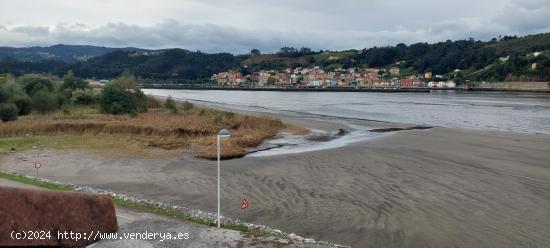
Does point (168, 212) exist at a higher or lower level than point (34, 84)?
lower

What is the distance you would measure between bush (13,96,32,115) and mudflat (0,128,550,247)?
81.9ft

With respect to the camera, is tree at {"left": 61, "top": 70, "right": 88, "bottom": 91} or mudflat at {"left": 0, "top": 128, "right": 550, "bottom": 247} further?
tree at {"left": 61, "top": 70, "right": 88, "bottom": 91}

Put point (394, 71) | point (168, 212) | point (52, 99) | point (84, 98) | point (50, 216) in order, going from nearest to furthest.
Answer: point (50, 216)
point (168, 212)
point (52, 99)
point (84, 98)
point (394, 71)

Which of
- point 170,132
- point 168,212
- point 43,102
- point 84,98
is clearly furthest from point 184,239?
point 84,98

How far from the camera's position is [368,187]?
19469 millimetres

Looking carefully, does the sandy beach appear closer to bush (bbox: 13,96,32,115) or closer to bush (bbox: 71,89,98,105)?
bush (bbox: 13,96,32,115)

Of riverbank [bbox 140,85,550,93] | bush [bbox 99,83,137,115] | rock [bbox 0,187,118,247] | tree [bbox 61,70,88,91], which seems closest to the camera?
rock [bbox 0,187,118,247]

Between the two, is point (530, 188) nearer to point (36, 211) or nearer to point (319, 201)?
point (319, 201)

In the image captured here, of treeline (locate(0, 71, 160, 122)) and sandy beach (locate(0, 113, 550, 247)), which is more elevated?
treeline (locate(0, 71, 160, 122))

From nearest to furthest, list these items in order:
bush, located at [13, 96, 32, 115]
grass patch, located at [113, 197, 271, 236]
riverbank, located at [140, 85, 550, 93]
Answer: grass patch, located at [113, 197, 271, 236], bush, located at [13, 96, 32, 115], riverbank, located at [140, 85, 550, 93]

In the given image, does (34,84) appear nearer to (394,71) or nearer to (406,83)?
(406,83)

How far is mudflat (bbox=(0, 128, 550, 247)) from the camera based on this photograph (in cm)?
1393

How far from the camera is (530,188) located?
19328 millimetres

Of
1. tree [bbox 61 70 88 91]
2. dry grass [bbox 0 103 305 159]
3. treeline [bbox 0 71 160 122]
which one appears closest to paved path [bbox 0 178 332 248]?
dry grass [bbox 0 103 305 159]
